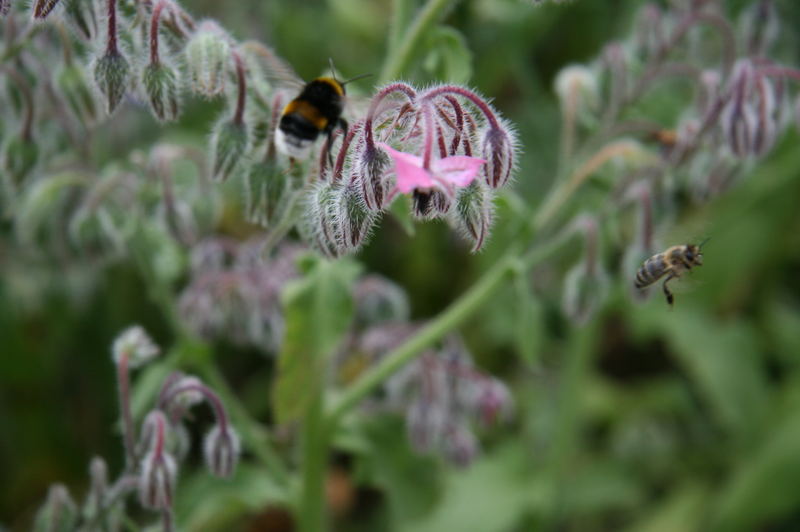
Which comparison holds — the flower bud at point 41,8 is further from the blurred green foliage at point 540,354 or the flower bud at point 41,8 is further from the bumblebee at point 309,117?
the blurred green foliage at point 540,354

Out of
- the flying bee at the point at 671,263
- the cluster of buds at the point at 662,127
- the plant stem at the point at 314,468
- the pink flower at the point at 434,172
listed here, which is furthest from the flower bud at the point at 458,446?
the pink flower at the point at 434,172

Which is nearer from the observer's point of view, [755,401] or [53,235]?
[53,235]

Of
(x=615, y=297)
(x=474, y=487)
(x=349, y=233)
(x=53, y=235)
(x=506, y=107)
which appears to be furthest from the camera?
(x=506, y=107)

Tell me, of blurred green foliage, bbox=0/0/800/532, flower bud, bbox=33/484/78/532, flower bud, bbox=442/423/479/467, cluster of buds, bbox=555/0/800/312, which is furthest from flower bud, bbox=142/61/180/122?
blurred green foliage, bbox=0/0/800/532

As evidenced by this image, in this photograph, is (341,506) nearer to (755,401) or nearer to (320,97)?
(755,401)

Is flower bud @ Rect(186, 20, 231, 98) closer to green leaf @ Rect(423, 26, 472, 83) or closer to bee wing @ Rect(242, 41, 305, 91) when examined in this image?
bee wing @ Rect(242, 41, 305, 91)

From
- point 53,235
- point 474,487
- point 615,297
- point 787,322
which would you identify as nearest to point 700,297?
point 787,322
